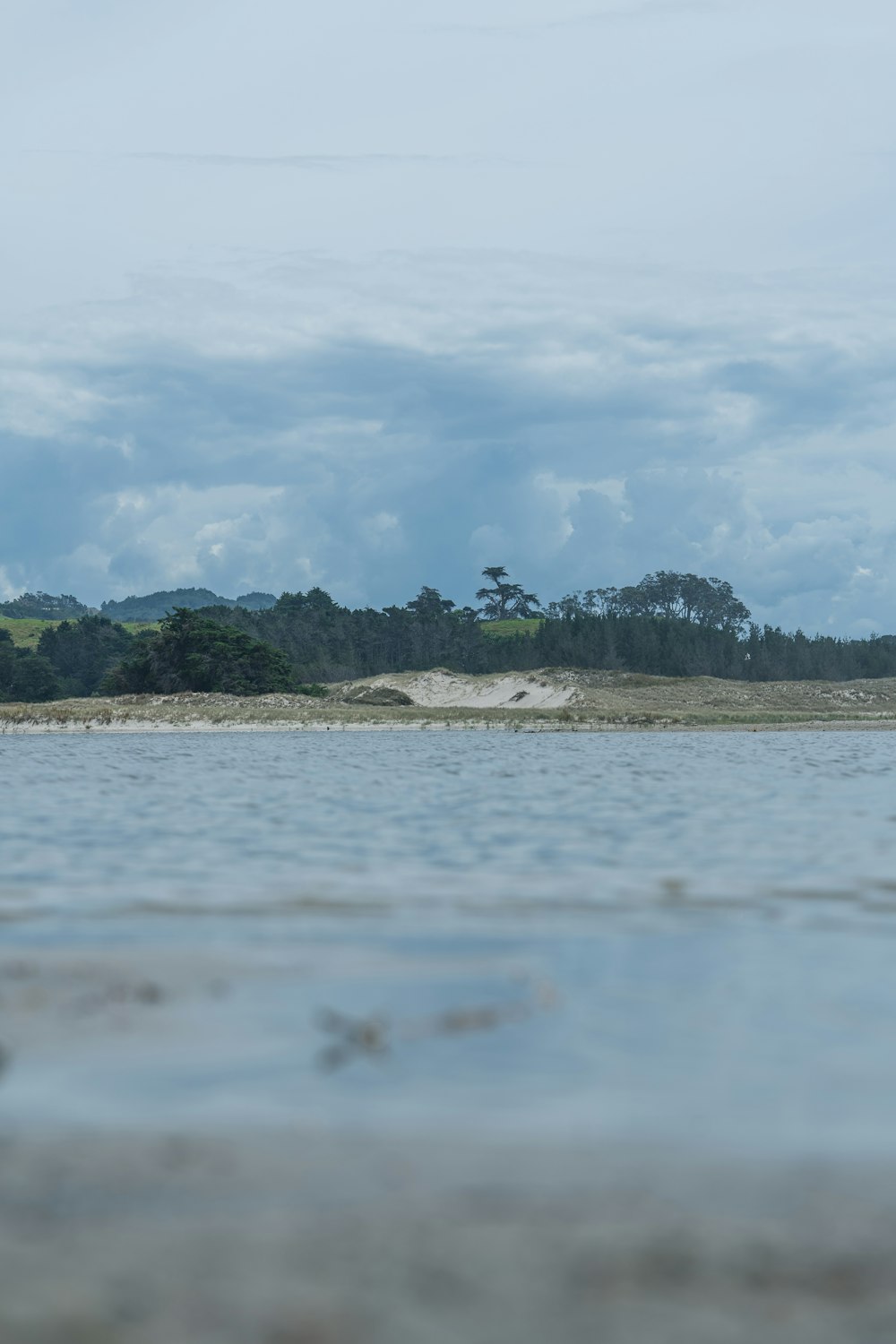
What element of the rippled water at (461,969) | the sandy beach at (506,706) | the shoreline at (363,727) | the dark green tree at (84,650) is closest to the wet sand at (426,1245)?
the rippled water at (461,969)

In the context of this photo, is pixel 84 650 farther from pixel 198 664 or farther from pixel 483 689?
pixel 483 689

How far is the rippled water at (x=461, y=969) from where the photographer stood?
5.96m

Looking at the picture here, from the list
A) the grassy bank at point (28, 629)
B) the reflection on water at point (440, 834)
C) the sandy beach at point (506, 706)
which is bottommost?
the reflection on water at point (440, 834)

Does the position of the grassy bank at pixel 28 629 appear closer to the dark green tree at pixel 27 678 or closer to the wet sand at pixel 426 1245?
the dark green tree at pixel 27 678

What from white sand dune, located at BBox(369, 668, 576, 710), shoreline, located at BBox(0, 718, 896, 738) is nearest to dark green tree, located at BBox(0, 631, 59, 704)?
white sand dune, located at BBox(369, 668, 576, 710)

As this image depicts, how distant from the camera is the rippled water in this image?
5965 millimetres

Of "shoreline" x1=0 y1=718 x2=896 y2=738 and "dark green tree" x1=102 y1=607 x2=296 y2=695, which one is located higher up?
"dark green tree" x1=102 y1=607 x2=296 y2=695

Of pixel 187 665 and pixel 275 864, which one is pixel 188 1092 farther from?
pixel 187 665

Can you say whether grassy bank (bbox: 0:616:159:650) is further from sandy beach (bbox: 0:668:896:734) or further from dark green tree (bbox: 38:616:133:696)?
sandy beach (bbox: 0:668:896:734)

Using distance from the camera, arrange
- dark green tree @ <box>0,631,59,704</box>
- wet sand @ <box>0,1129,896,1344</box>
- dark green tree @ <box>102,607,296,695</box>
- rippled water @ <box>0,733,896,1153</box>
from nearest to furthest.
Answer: wet sand @ <box>0,1129,896,1344</box>, rippled water @ <box>0,733,896,1153</box>, dark green tree @ <box>102,607,296,695</box>, dark green tree @ <box>0,631,59,704</box>

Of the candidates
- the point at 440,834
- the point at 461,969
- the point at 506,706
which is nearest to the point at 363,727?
the point at 506,706

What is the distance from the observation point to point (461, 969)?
29.1ft

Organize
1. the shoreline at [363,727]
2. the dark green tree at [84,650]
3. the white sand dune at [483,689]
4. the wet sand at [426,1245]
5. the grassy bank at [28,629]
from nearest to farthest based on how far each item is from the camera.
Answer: the wet sand at [426,1245], the shoreline at [363,727], the white sand dune at [483,689], the dark green tree at [84,650], the grassy bank at [28,629]

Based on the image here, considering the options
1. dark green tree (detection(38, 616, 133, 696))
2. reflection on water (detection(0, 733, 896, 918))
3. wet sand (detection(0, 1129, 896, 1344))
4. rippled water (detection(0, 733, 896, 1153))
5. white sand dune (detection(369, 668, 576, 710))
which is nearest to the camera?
wet sand (detection(0, 1129, 896, 1344))
